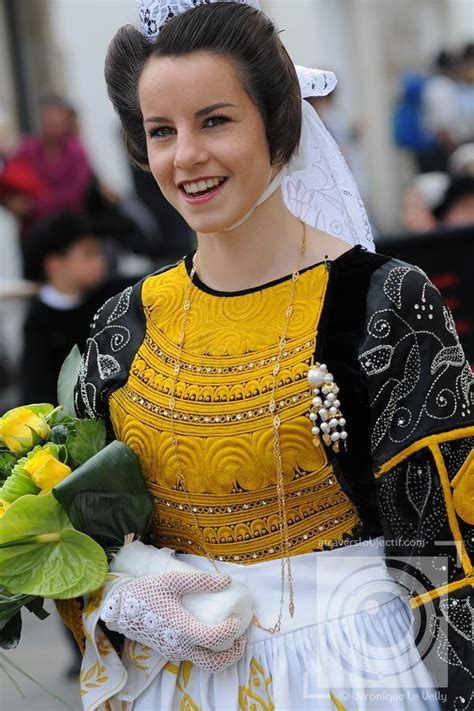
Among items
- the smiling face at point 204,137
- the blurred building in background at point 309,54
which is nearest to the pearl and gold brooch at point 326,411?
the smiling face at point 204,137

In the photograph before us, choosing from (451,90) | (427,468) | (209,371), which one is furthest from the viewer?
(451,90)

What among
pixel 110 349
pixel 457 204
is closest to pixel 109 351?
pixel 110 349

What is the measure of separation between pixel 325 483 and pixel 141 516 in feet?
1.21

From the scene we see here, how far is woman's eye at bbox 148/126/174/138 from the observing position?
8.57 ft

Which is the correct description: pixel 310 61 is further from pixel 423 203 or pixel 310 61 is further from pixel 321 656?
pixel 321 656

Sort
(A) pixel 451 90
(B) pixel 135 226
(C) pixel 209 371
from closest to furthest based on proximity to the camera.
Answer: (C) pixel 209 371 < (B) pixel 135 226 < (A) pixel 451 90

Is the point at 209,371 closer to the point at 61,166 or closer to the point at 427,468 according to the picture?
the point at 427,468

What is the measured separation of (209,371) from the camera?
8.77 ft

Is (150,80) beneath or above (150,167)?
above

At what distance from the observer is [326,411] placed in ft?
8.26

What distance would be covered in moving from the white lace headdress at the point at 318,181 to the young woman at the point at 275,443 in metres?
0.02

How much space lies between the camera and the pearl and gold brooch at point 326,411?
2520 mm

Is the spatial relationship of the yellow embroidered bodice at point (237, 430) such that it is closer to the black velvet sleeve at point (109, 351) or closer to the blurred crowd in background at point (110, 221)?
the black velvet sleeve at point (109, 351)

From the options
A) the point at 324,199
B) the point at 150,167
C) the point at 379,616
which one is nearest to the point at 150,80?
the point at 150,167
